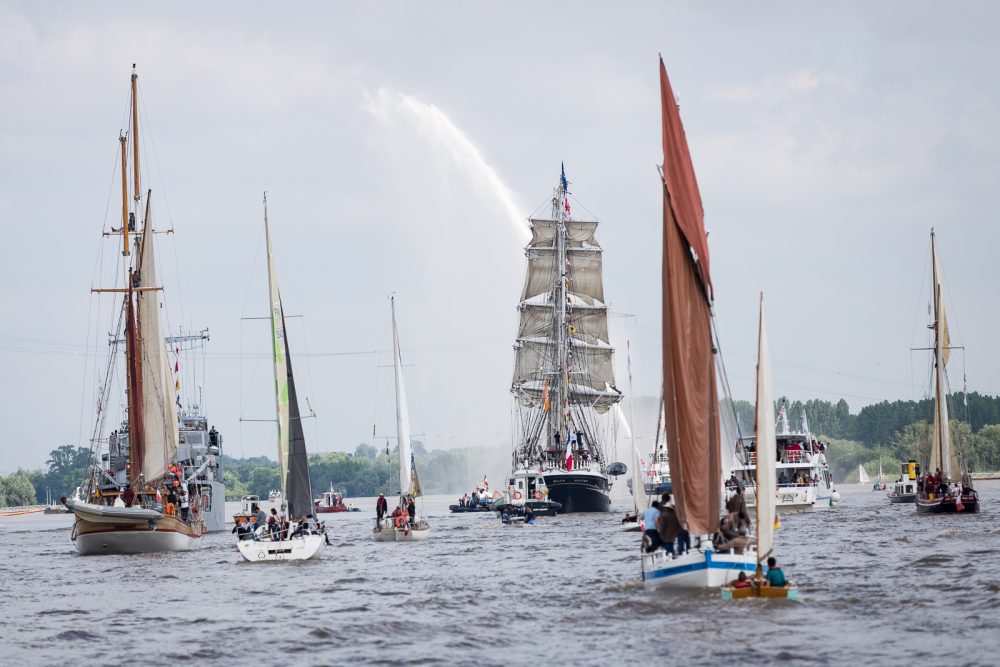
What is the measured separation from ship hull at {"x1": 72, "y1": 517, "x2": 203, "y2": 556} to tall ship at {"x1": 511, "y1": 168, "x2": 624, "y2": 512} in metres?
72.3

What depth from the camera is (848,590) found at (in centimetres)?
4516

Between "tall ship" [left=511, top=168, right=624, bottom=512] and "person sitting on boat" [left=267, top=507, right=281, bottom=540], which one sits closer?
"person sitting on boat" [left=267, top=507, right=281, bottom=540]

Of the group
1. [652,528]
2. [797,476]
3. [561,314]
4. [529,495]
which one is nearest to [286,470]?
[652,528]

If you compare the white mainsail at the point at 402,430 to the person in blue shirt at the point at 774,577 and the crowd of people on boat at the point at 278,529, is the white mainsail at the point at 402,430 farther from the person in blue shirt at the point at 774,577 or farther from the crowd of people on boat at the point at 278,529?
the person in blue shirt at the point at 774,577

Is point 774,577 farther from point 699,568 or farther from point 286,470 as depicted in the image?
point 286,470

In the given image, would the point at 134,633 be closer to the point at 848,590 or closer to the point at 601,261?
the point at 848,590

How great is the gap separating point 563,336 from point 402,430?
6734cm

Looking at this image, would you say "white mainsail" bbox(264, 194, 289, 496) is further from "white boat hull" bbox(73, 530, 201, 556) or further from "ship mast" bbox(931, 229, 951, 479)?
"ship mast" bbox(931, 229, 951, 479)

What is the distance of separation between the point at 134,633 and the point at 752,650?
19.2m

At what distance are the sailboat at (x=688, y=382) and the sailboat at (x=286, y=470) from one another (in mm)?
25469

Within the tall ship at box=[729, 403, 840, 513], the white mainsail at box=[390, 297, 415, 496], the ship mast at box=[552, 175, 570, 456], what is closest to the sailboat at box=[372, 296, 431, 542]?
the white mainsail at box=[390, 297, 415, 496]

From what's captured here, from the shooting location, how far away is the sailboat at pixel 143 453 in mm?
75750

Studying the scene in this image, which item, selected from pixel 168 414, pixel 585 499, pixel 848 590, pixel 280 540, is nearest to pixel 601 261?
pixel 585 499

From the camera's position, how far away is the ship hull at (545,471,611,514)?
127500 mm
